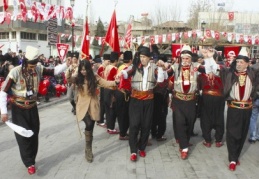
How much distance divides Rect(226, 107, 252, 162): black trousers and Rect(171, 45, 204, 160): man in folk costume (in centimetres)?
76

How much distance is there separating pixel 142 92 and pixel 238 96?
1601 millimetres

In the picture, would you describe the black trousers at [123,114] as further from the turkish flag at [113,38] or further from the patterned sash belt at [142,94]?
the turkish flag at [113,38]

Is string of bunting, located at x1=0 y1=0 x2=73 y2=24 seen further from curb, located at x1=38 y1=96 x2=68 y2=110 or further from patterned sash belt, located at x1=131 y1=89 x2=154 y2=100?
patterned sash belt, located at x1=131 y1=89 x2=154 y2=100

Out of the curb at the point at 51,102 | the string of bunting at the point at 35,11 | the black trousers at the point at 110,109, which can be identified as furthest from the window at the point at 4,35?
the black trousers at the point at 110,109

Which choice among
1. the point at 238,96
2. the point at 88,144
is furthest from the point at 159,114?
the point at 238,96

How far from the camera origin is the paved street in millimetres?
5184

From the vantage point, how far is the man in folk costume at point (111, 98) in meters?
7.68

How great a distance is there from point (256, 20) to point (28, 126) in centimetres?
4196

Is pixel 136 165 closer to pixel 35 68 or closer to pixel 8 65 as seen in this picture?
pixel 35 68

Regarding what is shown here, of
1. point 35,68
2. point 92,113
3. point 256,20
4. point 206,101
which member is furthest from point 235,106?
point 256,20

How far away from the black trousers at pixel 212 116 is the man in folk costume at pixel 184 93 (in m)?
0.96

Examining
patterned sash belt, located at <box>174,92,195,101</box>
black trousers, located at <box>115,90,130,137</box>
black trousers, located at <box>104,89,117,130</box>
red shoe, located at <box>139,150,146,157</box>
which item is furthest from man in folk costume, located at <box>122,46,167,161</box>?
black trousers, located at <box>104,89,117,130</box>

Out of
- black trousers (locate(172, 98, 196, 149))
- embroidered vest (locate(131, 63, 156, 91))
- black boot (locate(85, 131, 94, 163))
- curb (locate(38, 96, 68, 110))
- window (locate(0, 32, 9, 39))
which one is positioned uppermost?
window (locate(0, 32, 9, 39))

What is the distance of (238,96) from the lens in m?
5.41
